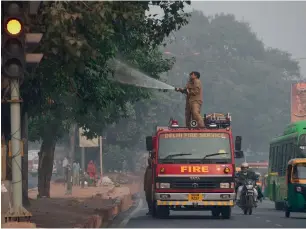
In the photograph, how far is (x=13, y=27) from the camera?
1636cm

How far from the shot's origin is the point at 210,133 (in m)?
27.5

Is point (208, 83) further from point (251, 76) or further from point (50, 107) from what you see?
point (50, 107)

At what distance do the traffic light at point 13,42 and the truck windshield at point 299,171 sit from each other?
1500cm

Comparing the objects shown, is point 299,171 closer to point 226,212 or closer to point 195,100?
point 226,212

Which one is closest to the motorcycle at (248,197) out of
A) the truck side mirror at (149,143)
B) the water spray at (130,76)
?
the water spray at (130,76)

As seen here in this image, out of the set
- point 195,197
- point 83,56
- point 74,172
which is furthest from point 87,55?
point 74,172

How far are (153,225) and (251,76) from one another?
95354mm

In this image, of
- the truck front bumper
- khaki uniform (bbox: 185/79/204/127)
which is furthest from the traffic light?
khaki uniform (bbox: 185/79/204/127)

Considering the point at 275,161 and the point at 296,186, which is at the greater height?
the point at 275,161

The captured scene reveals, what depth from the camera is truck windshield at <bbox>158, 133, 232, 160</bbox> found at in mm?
27250

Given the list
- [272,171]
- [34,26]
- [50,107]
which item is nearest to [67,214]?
[50,107]

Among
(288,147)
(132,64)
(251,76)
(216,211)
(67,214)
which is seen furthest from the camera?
(251,76)

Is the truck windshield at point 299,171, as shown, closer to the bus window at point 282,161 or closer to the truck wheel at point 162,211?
the truck wheel at point 162,211

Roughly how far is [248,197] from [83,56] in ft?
43.2
